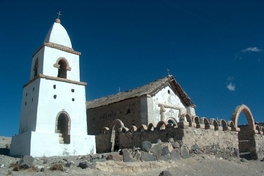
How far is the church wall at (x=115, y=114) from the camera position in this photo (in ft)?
61.5

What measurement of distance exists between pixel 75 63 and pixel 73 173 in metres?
10.2

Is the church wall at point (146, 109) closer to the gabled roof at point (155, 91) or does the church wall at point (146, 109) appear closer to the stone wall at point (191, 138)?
the gabled roof at point (155, 91)

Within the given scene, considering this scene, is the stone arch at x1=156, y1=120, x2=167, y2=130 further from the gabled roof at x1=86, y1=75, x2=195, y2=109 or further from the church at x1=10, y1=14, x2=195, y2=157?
the gabled roof at x1=86, y1=75, x2=195, y2=109

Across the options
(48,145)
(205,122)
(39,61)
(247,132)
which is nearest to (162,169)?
(205,122)

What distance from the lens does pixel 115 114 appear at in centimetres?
1997

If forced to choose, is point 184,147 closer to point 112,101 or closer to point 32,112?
point 32,112

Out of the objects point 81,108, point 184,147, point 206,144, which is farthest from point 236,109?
point 81,108

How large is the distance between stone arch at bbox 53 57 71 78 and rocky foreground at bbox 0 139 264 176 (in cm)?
719

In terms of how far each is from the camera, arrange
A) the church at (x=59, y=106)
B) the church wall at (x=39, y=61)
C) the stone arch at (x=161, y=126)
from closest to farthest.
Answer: the stone arch at (x=161, y=126) → the church at (x=59, y=106) → the church wall at (x=39, y=61)

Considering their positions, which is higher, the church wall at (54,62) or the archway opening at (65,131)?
the church wall at (54,62)

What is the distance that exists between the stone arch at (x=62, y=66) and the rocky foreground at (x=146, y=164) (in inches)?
283

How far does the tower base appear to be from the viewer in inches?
524

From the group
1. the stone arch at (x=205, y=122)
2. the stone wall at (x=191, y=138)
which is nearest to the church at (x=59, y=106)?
the stone arch at (x=205, y=122)

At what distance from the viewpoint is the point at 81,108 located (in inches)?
623
